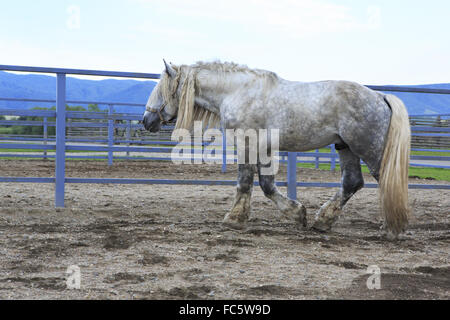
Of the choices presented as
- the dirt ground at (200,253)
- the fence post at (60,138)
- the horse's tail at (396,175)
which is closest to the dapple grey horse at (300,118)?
the horse's tail at (396,175)

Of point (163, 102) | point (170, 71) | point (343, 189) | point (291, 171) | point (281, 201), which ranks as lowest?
point (281, 201)

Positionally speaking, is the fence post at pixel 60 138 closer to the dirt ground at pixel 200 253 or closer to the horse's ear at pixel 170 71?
the dirt ground at pixel 200 253

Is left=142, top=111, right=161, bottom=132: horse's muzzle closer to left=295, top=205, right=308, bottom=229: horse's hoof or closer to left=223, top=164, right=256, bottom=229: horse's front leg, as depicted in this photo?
left=223, top=164, right=256, bottom=229: horse's front leg

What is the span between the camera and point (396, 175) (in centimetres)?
362

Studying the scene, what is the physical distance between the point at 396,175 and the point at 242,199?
4.35ft

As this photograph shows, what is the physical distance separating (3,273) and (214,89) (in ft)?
7.79

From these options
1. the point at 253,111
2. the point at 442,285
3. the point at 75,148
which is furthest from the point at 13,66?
the point at 442,285

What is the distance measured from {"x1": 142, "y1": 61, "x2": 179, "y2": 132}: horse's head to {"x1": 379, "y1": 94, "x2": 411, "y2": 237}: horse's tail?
78.2 inches

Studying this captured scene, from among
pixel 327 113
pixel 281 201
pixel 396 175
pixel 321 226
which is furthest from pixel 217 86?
pixel 396 175

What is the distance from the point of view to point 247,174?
3.96 metres

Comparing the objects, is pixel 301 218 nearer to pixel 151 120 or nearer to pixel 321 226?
pixel 321 226

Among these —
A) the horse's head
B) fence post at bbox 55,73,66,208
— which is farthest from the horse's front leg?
fence post at bbox 55,73,66,208
